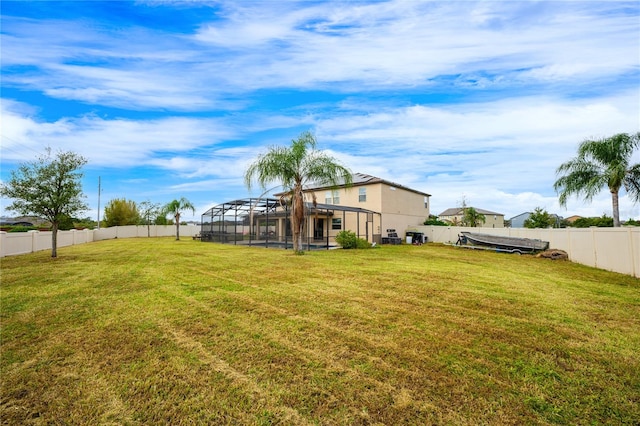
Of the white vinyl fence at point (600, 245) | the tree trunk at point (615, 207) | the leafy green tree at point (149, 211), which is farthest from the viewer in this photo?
the leafy green tree at point (149, 211)

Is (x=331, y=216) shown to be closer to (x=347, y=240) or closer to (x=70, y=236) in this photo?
(x=347, y=240)

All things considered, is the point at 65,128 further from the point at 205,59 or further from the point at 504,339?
the point at 504,339

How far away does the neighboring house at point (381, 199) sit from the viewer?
23.0 m

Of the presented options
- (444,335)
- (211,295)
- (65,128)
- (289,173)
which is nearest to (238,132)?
(289,173)

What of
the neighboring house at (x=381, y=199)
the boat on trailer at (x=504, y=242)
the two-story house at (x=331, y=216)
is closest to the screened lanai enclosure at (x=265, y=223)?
the two-story house at (x=331, y=216)

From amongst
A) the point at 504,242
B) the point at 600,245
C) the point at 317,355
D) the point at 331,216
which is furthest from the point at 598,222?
the point at 317,355

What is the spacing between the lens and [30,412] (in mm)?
2408

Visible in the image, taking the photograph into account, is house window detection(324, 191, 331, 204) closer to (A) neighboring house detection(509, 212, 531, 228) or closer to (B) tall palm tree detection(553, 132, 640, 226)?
(B) tall palm tree detection(553, 132, 640, 226)

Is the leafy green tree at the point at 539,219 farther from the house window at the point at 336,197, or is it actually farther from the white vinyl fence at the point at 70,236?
the white vinyl fence at the point at 70,236

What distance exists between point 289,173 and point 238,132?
4.61 m

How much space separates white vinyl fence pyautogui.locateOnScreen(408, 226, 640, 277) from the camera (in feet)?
30.4

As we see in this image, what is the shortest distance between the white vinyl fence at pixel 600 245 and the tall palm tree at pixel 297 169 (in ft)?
35.5

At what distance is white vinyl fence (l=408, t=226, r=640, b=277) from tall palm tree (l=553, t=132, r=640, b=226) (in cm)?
420

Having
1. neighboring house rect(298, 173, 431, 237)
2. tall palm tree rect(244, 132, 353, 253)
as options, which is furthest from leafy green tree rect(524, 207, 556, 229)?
tall palm tree rect(244, 132, 353, 253)
